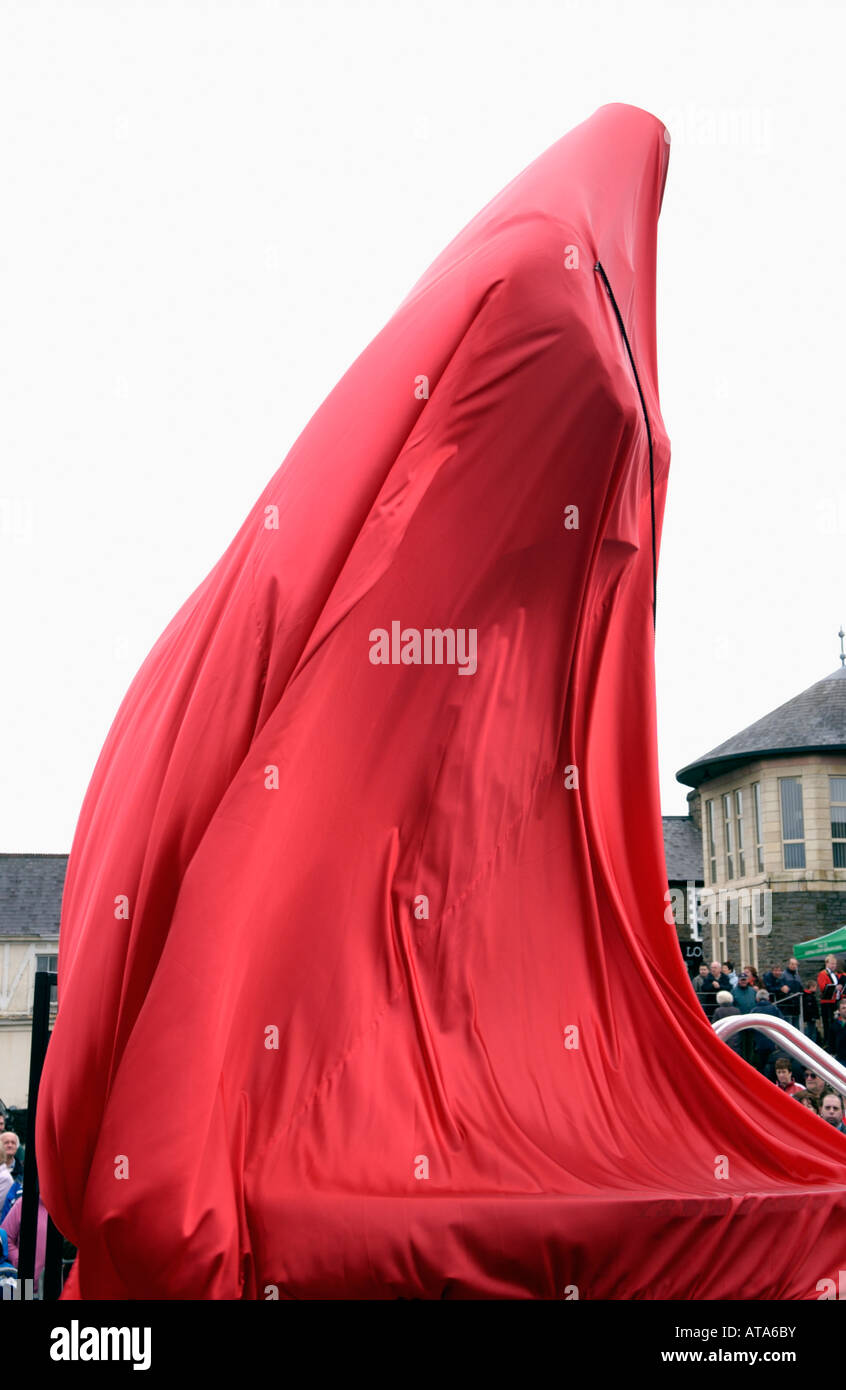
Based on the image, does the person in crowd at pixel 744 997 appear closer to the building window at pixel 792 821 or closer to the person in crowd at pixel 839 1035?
the person in crowd at pixel 839 1035

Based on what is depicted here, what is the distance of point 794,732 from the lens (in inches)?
1372

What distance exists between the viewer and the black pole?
404 cm

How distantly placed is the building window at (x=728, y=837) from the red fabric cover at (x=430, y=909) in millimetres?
32283

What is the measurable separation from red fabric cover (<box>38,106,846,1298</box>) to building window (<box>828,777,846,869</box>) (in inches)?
1202

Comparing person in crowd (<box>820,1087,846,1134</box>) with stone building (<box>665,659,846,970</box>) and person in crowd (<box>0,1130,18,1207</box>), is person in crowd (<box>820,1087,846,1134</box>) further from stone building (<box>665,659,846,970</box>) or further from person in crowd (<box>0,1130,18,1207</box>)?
stone building (<box>665,659,846,970</box>)

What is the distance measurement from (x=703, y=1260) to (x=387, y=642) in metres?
2.20

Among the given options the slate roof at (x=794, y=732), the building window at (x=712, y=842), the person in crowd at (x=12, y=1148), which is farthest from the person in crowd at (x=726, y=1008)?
the building window at (x=712, y=842)

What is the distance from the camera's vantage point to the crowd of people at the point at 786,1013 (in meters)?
6.77

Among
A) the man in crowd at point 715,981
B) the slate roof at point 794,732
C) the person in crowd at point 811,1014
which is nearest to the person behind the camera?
the man in crowd at point 715,981

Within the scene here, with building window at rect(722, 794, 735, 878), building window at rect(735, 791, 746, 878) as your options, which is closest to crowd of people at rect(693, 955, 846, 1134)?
building window at rect(735, 791, 746, 878)

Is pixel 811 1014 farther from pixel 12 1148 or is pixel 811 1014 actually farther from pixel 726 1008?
pixel 12 1148
